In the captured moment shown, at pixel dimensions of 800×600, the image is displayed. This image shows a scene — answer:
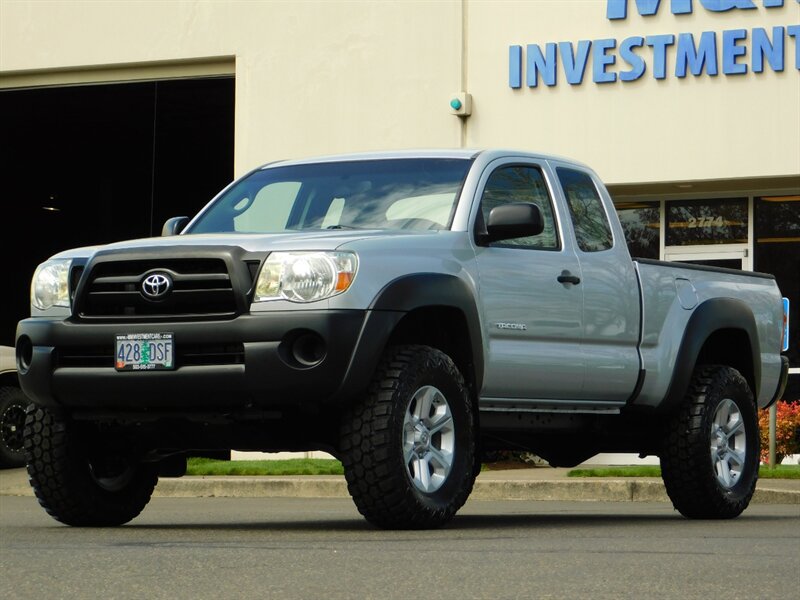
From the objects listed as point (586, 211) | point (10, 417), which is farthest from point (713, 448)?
point (10, 417)

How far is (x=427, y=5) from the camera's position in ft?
67.4

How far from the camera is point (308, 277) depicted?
798 cm

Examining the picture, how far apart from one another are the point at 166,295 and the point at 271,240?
1.85ft

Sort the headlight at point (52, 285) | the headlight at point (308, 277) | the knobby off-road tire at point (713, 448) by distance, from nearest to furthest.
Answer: the headlight at point (308, 277), the headlight at point (52, 285), the knobby off-road tire at point (713, 448)

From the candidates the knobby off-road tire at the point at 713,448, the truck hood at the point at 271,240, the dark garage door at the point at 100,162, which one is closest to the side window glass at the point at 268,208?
the truck hood at the point at 271,240

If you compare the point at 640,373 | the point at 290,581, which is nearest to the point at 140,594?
the point at 290,581

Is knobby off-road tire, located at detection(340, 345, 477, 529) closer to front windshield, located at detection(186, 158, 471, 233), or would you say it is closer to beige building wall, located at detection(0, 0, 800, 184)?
front windshield, located at detection(186, 158, 471, 233)

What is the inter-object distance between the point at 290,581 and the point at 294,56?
15.9 metres

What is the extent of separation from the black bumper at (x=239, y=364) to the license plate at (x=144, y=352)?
0.03 metres

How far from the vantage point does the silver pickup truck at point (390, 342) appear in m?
7.98

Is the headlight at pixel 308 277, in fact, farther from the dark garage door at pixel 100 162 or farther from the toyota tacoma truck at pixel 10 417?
the dark garage door at pixel 100 162

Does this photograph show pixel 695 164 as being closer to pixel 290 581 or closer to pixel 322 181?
pixel 322 181

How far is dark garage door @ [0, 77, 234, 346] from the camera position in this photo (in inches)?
987

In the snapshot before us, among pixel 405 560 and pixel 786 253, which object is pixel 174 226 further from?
pixel 786 253
